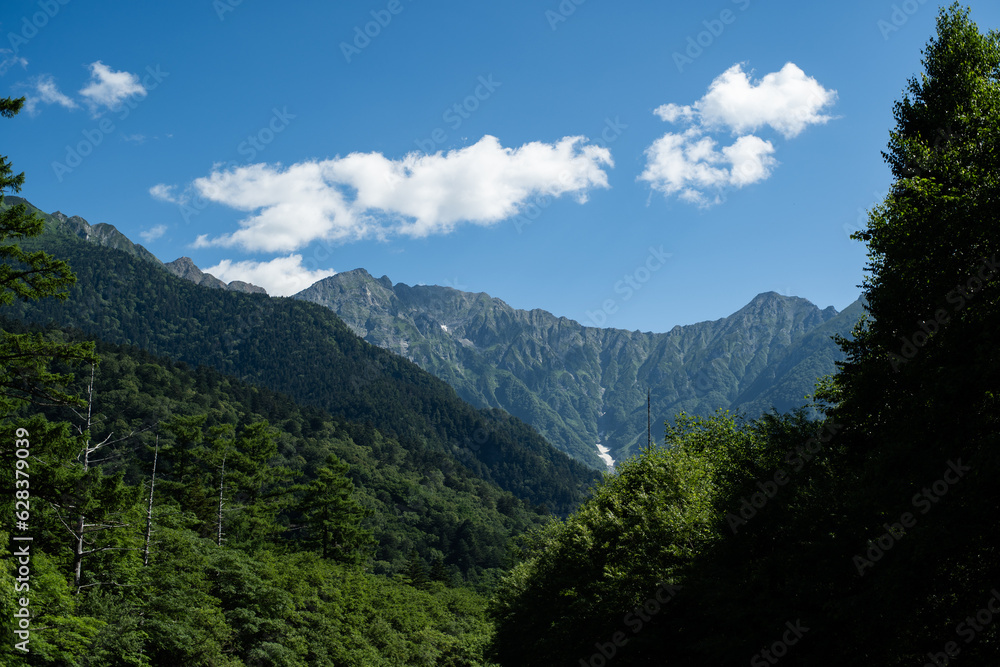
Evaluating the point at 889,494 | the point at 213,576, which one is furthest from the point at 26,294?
the point at 889,494

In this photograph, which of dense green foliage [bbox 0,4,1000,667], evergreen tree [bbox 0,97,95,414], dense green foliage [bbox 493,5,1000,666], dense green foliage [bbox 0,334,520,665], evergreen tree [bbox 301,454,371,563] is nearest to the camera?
dense green foliage [bbox 493,5,1000,666]

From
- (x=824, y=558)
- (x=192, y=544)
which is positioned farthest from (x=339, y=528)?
(x=824, y=558)

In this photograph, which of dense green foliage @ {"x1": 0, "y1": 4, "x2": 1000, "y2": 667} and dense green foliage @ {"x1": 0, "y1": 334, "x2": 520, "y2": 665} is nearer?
dense green foliage @ {"x1": 0, "y1": 4, "x2": 1000, "y2": 667}

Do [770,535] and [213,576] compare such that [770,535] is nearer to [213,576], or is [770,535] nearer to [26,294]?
[26,294]

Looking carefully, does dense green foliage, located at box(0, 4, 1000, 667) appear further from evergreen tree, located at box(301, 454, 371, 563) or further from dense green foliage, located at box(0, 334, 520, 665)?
evergreen tree, located at box(301, 454, 371, 563)

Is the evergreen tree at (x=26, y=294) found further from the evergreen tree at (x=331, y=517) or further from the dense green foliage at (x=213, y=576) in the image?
the evergreen tree at (x=331, y=517)

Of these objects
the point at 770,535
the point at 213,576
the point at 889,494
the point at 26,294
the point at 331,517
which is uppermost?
the point at 26,294

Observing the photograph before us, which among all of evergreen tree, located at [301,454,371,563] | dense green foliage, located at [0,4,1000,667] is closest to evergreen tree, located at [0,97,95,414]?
dense green foliage, located at [0,4,1000,667]

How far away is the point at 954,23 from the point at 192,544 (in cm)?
3822

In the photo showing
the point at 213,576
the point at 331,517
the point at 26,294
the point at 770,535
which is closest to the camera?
the point at 26,294

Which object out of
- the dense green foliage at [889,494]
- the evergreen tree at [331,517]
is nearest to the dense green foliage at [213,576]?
the evergreen tree at [331,517]

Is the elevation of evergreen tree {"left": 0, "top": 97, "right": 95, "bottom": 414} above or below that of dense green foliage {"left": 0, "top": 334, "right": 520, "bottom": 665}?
above

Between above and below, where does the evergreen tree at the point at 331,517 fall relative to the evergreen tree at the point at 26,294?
below

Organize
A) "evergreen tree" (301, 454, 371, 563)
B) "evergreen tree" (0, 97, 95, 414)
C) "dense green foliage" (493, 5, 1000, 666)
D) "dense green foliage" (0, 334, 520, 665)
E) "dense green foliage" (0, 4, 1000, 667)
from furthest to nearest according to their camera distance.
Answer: "evergreen tree" (301, 454, 371, 563), "dense green foliage" (0, 334, 520, 665), "evergreen tree" (0, 97, 95, 414), "dense green foliage" (0, 4, 1000, 667), "dense green foliage" (493, 5, 1000, 666)
